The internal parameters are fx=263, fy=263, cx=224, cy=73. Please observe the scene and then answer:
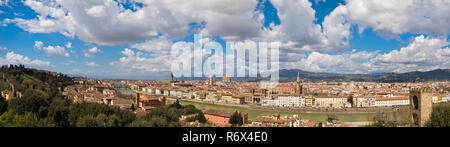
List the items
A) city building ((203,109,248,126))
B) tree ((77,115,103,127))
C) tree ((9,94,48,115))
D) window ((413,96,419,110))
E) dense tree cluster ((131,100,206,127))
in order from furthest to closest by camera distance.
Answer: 1. city building ((203,109,248,126))
2. tree ((9,94,48,115))
3. window ((413,96,419,110))
4. tree ((77,115,103,127))
5. dense tree cluster ((131,100,206,127))

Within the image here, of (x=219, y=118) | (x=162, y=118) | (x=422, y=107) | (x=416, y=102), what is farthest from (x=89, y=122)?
(x=416, y=102)

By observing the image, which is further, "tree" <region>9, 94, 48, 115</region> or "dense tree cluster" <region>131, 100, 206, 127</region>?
"tree" <region>9, 94, 48, 115</region>

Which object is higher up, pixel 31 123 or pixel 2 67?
pixel 2 67

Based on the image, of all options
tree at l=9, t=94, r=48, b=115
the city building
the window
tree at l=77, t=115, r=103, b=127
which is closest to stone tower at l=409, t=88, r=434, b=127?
the window

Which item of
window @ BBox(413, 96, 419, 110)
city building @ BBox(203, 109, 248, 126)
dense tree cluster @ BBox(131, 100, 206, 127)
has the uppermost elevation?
window @ BBox(413, 96, 419, 110)

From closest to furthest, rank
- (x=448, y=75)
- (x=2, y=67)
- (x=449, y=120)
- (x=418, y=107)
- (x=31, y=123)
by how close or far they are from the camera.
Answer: (x=449, y=120) < (x=31, y=123) < (x=418, y=107) < (x=2, y=67) < (x=448, y=75)

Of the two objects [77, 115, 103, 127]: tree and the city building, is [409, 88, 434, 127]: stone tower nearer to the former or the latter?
the city building

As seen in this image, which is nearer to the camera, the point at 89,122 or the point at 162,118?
the point at 89,122

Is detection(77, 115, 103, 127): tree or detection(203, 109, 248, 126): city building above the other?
detection(77, 115, 103, 127): tree

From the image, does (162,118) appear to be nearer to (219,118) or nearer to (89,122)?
(89,122)
